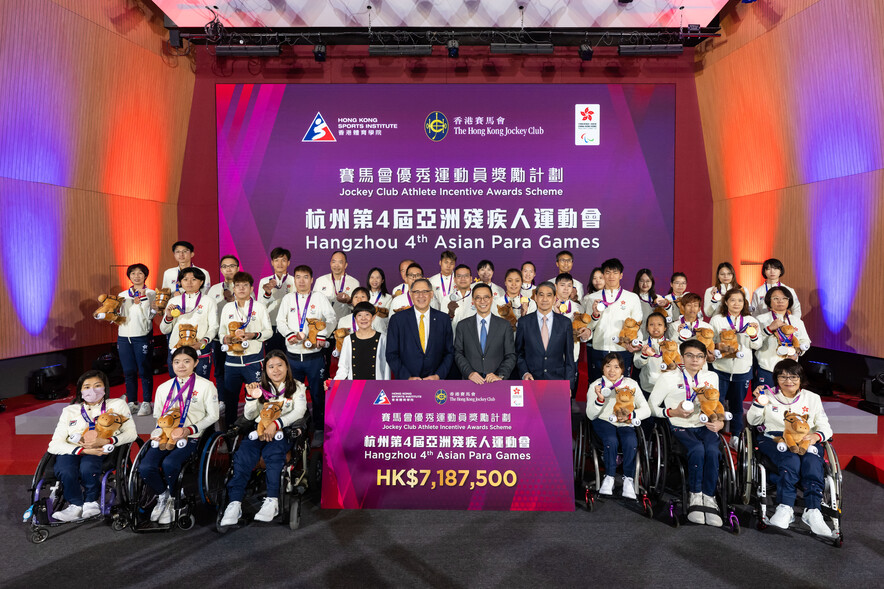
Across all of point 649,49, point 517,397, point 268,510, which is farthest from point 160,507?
point 649,49

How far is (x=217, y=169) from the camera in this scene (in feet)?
25.8

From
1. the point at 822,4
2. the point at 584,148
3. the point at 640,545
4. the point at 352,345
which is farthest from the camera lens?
the point at 584,148

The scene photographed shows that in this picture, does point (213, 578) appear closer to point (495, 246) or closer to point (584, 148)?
point (495, 246)

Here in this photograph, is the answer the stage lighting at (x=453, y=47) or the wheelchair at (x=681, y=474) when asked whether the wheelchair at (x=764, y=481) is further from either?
the stage lighting at (x=453, y=47)

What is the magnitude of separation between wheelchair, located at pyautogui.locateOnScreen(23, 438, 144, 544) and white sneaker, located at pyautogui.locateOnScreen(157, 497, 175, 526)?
22 cm

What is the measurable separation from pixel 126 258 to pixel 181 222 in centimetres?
105

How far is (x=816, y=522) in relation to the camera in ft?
10.8

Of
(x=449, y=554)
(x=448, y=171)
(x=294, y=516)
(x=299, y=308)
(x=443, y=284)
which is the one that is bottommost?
(x=449, y=554)

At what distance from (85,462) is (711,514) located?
3.98 metres

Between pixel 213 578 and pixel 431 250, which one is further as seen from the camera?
pixel 431 250

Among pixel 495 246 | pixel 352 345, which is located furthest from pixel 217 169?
pixel 352 345

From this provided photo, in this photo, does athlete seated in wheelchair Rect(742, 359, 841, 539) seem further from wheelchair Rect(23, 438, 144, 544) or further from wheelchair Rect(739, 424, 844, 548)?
wheelchair Rect(23, 438, 144, 544)

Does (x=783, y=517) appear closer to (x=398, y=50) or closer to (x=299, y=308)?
(x=299, y=308)

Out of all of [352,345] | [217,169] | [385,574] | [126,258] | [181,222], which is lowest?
[385,574]
